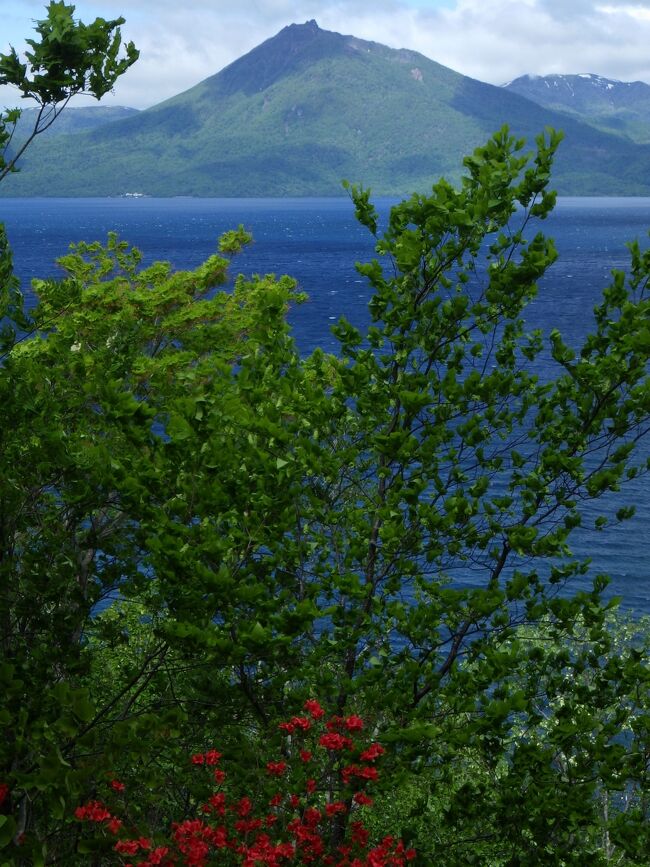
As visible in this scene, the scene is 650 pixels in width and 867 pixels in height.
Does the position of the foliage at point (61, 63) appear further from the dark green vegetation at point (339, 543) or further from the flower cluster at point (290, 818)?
the flower cluster at point (290, 818)

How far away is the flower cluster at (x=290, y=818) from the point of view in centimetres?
829

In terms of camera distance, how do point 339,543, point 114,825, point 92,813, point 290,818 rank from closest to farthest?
point 92,813, point 114,825, point 290,818, point 339,543

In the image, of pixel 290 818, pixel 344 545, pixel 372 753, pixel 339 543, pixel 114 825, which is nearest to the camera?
pixel 114 825

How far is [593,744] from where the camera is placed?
9.32 metres

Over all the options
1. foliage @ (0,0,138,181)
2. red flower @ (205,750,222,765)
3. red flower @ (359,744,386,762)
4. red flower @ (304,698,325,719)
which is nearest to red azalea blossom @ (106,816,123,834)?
red flower @ (205,750,222,765)

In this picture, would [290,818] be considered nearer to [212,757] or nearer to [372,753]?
[212,757]

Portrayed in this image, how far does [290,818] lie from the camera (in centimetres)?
930

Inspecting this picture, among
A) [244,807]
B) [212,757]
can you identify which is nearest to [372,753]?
[244,807]

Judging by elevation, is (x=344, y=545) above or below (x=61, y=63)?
below

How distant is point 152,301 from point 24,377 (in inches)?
→ 560

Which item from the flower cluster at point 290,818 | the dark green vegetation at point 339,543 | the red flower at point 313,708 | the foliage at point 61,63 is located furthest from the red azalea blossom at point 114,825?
the foliage at point 61,63

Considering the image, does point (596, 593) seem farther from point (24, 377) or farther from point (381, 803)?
point (381, 803)

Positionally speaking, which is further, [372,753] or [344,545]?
[344,545]

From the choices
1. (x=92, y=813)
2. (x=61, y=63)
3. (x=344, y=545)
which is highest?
(x=61, y=63)
